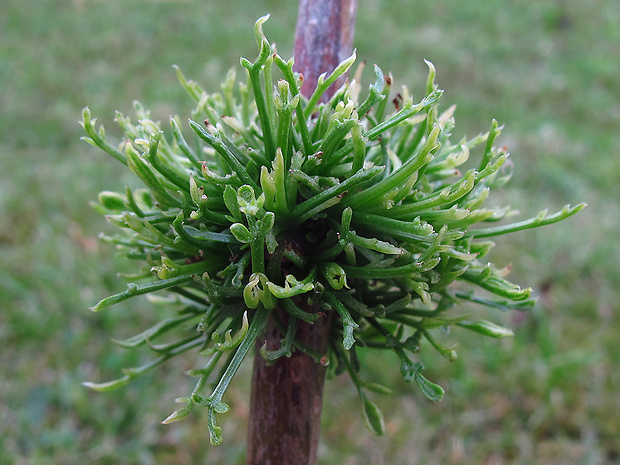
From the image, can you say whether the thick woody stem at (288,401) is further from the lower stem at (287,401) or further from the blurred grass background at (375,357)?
the blurred grass background at (375,357)

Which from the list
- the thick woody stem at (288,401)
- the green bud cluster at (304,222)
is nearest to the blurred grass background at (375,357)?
the thick woody stem at (288,401)

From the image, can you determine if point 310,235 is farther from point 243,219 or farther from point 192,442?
point 192,442

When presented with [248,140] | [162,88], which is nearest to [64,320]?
[248,140]

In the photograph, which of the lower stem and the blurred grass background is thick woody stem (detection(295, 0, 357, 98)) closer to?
the lower stem

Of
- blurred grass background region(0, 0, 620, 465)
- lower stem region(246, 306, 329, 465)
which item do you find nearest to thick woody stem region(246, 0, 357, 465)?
lower stem region(246, 306, 329, 465)

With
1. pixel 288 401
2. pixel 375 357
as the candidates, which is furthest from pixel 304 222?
pixel 375 357

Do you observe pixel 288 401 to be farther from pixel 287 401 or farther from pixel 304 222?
A: pixel 304 222
